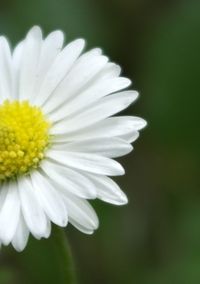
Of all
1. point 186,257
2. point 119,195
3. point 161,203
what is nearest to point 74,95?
point 119,195

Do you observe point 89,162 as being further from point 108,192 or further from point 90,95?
point 90,95

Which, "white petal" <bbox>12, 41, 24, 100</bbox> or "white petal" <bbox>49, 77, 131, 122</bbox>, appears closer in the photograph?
"white petal" <bbox>49, 77, 131, 122</bbox>

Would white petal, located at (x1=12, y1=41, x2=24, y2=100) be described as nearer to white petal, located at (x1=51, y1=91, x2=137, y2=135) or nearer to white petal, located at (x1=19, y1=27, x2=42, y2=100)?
white petal, located at (x1=19, y1=27, x2=42, y2=100)

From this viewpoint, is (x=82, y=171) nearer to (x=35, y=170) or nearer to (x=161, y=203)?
(x=35, y=170)

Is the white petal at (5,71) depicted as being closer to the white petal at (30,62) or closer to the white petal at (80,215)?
the white petal at (30,62)

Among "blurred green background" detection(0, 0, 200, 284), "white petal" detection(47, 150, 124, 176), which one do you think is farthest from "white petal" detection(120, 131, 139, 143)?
"blurred green background" detection(0, 0, 200, 284)

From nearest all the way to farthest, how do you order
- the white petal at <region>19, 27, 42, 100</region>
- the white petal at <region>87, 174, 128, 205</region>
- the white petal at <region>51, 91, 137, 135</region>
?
the white petal at <region>87, 174, 128, 205</region> → the white petal at <region>51, 91, 137, 135</region> → the white petal at <region>19, 27, 42, 100</region>
